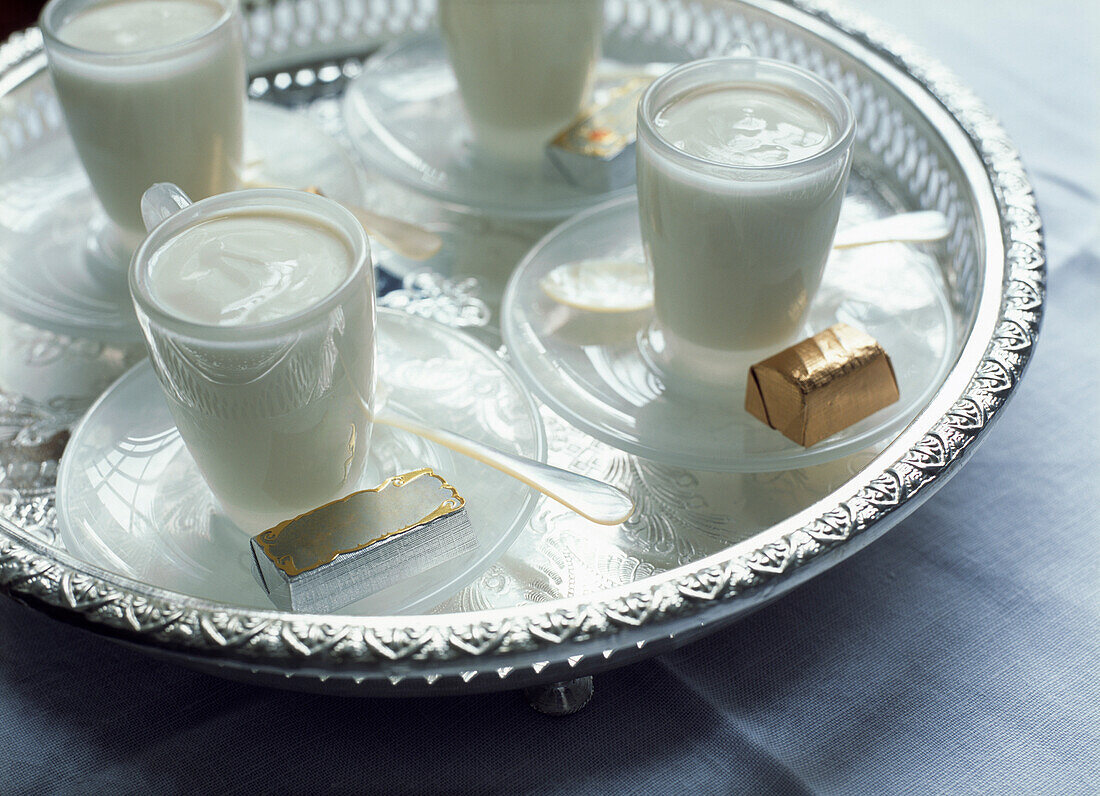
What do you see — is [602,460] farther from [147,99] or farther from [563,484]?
[147,99]

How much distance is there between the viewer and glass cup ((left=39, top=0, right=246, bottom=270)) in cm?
66

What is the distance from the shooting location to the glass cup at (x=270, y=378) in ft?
1.56

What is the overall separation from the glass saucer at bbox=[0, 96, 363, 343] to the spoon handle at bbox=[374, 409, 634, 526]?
281 mm

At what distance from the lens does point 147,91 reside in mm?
663

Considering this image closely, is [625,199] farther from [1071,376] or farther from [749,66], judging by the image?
[1071,376]

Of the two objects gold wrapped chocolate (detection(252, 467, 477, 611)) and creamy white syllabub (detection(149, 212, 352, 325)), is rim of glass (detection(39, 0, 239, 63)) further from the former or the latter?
gold wrapped chocolate (detection(252, 467, 477, 611))

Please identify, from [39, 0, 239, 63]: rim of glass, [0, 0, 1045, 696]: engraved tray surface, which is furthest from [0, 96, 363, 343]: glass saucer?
[39, 0, 239, 63]: rim of glass

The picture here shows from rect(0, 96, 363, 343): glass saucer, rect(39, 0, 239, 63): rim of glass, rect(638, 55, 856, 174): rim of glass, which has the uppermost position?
rect(638, 55, 856, 174): rim of glass

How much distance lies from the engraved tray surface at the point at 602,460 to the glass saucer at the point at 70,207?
3cm

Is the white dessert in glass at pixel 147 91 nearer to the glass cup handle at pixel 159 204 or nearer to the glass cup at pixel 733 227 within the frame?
the glass cup handle at pixel 159 204

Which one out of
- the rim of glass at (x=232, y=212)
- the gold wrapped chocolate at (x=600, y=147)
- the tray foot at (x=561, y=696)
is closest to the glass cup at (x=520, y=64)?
the gold wrapped chocolate at (x=600, y=147)

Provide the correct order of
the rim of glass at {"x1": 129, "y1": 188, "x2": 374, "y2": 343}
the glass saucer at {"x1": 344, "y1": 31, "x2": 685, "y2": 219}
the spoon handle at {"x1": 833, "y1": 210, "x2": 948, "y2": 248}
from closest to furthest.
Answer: the rim of glass at {"x1": 129, "y1": 188, "x2": 374, "y2": 343} → the spoon handle at {"x1": 833, "y1": 210, "x2": 948, "y2": 248} → the glass saucer at {"x1": 344, "y1": 31, "x2": 685, "y2": 219}

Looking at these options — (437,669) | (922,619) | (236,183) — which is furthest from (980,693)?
(236,183)

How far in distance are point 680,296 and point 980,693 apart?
275 mm
